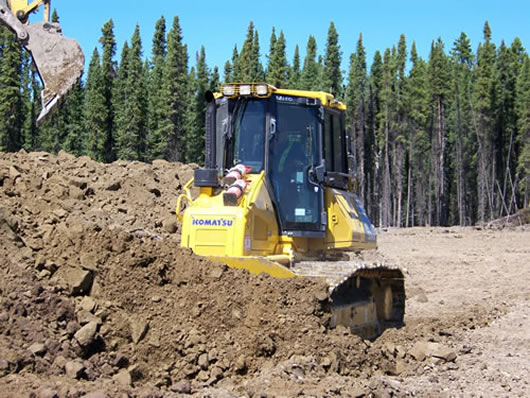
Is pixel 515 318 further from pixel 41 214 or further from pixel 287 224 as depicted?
pixel 41 214

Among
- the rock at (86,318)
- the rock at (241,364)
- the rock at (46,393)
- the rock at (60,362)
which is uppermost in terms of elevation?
the rock at (86,318)

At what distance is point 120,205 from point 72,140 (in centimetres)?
3927

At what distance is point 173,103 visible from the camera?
170 feet

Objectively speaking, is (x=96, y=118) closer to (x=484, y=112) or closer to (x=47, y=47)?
(x=484, y=112)

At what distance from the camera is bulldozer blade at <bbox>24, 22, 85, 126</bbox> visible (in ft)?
28.0

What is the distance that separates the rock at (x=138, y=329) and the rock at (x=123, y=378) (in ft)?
2.15

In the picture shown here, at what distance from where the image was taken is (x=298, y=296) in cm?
750

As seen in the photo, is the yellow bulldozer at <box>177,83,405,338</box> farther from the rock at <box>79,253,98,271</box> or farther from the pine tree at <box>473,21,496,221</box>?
the pine tree at <box>473,21,496,221</box>

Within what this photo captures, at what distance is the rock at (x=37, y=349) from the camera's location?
602 cm

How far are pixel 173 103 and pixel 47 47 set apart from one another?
4346 centimetres

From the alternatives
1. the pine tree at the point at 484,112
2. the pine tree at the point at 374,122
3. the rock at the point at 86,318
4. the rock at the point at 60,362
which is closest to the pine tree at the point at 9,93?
the pine tree at the point at 374,122

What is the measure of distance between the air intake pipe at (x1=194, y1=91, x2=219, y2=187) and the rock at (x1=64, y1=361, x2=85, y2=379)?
3.21m

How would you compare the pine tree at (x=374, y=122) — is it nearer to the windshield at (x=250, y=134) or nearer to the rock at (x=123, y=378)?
the windshield at (x=250, y=134)

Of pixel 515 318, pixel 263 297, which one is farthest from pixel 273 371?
pixel 515 318
